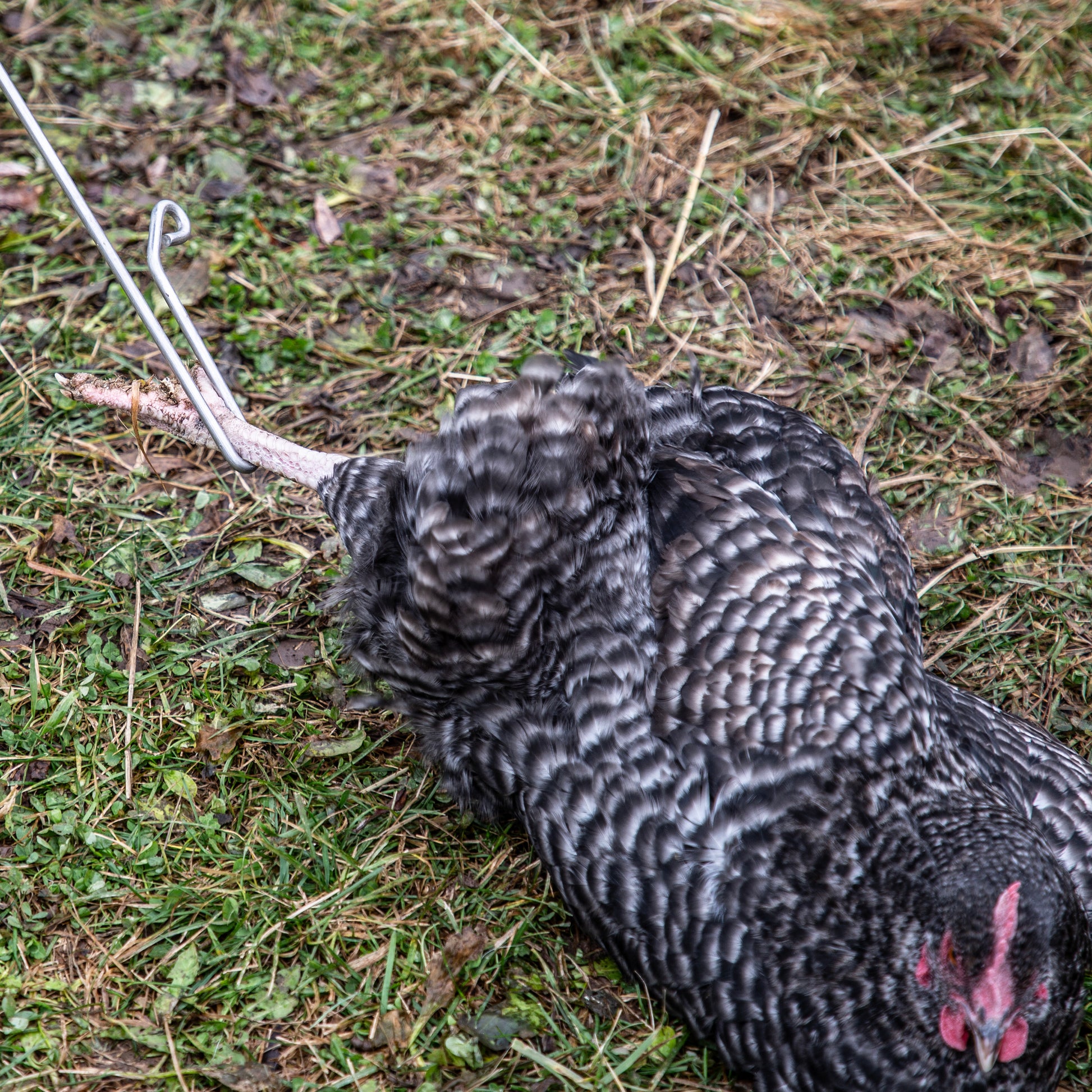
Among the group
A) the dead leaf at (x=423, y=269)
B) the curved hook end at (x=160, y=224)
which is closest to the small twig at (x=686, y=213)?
the dead leaf at (x=423, y=269)

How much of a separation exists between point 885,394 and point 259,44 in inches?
112

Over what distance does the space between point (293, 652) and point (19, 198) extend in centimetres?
213

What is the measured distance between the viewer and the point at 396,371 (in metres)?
3.65

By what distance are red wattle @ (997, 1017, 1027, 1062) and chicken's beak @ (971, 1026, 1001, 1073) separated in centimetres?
4

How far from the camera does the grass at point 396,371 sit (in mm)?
2451

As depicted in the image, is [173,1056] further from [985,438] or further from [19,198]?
[19,198]

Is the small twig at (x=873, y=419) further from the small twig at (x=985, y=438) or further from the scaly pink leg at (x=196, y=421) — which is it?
the scaly pink leg at (x=196, y=421)

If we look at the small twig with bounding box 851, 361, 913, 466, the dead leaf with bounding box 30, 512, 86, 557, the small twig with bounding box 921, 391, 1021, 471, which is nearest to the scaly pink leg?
the dead leaf with bounding box 30, 512, 86, 557

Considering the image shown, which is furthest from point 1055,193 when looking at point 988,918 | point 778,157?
point 988,918

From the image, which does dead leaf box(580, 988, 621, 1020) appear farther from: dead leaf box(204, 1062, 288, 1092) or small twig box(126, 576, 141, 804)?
small twig box(126, 576, 141, 804)

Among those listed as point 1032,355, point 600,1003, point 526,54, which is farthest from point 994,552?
point 526,54

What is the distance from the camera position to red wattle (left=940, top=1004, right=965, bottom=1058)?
1.97 m

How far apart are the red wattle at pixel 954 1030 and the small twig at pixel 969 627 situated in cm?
122

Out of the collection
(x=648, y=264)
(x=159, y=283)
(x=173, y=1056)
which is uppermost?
(x=159, y=283)
